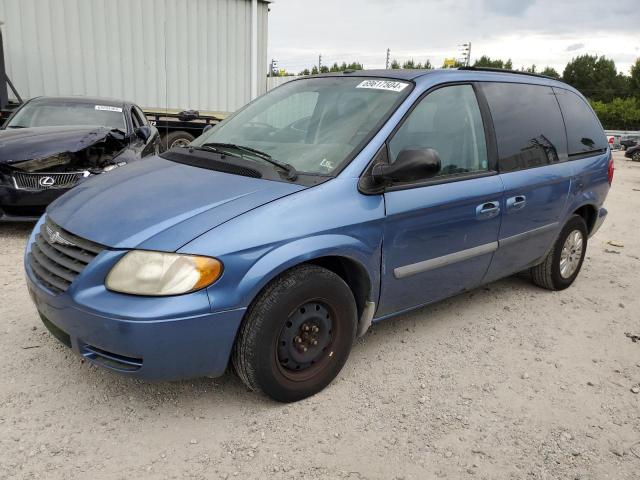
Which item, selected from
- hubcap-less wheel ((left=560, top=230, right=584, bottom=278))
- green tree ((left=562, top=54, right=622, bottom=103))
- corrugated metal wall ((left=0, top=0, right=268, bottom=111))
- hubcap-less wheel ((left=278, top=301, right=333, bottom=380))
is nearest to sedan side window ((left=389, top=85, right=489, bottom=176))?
hubcap-less wheel ((left=278, top=301, right=333, bottom=380))

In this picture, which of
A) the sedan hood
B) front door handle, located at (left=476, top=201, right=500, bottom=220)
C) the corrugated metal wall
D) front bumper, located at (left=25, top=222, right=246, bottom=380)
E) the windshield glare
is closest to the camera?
front bumper, located at (left=25, top=222, right=246, bottom=380)

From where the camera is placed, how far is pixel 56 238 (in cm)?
252

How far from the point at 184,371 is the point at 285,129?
5.20ft

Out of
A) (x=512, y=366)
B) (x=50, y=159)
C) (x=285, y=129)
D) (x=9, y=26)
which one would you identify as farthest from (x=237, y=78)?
(x=512, y=366)

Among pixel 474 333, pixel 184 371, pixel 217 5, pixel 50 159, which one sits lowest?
pixel 474 333

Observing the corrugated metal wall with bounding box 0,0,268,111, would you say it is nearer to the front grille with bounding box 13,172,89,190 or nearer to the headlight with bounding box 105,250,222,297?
the front grille with bounding box 13,172,89,190

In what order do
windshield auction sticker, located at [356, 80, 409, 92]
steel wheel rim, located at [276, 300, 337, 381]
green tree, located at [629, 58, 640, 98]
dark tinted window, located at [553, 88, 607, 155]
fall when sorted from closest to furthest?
1. steel wheel rim, located at [276, 300, 337, 381]
2. windshield auction sticker, located at [356, 80, 409, 92]
3. dark tinted window, located at [553, 88, 607, 155]
4. green tree, located at [629, 58, 640, 98]

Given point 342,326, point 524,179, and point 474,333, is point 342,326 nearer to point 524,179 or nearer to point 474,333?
point 474,333

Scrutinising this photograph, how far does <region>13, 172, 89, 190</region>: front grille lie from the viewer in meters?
5.01

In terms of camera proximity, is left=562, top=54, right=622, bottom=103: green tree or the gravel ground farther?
left=562, top=54, right=622, bottom=103: green tree

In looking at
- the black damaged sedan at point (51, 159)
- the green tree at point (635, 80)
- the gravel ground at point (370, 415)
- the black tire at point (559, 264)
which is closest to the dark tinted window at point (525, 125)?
the black tire at point (559, 264)

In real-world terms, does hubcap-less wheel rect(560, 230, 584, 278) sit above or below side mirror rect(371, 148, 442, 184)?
below

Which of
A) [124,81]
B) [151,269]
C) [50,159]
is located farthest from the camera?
[124,81]

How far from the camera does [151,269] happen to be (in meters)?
2.19
